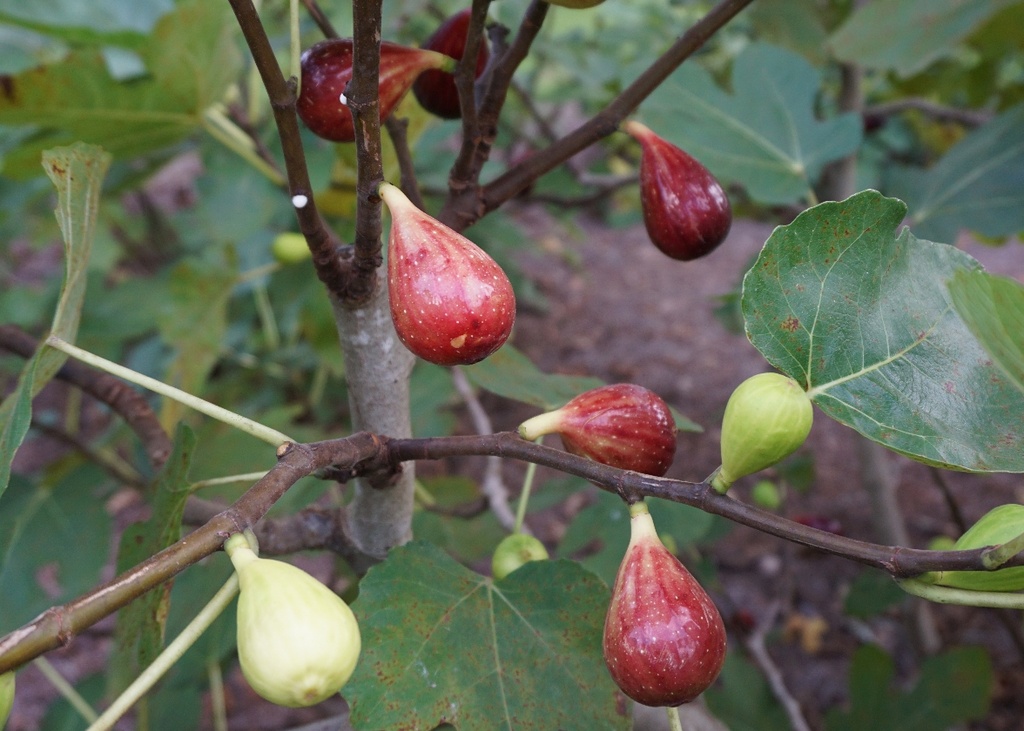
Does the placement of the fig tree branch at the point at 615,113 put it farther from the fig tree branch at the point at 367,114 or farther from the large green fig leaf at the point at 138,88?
the large green fig leaf at the point at 138,88

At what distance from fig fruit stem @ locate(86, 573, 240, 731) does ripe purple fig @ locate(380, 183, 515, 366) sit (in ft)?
0.56

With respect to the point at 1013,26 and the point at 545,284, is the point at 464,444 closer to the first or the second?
the point at 1013,26

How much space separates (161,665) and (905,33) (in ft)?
4.93

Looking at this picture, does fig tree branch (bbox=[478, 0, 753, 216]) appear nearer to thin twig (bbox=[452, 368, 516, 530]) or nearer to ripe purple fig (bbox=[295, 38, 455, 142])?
ripe purple fig (bbox=[295, 38, 455, 142])

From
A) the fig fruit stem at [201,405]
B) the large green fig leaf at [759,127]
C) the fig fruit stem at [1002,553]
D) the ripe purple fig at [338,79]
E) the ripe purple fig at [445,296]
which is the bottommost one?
the large green fig leaf at [759,127]

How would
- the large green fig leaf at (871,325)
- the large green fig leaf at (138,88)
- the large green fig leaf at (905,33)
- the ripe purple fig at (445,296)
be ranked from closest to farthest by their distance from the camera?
the ripe purple fig at (445,296)
the large green fig leaf at (871,325)
the large green fig leaf at (138,88)
the large green fig leaf at (905,33)

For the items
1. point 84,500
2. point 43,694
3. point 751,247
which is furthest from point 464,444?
→ point 751,247

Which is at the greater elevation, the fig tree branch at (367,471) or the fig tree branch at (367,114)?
the fig tree branch at (367,114)

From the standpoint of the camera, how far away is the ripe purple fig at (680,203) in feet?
2.65

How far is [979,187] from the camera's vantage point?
1.45 meters

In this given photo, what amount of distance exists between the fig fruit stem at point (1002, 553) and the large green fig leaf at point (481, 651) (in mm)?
337

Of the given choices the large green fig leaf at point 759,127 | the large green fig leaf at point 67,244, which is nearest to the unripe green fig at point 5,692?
the large green fig leaf at point 67,244

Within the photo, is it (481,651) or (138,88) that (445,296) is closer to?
(481,651)

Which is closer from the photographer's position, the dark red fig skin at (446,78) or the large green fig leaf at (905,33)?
the dark red fig skin at (446,78)
